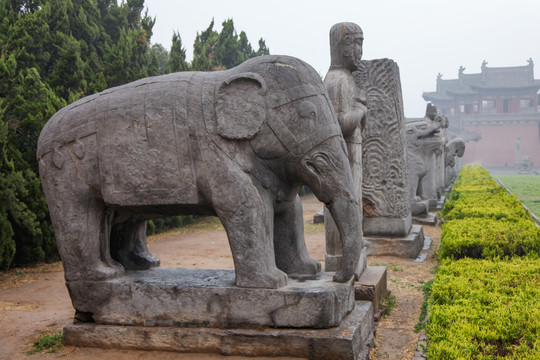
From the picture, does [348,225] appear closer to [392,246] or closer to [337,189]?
[337,189]

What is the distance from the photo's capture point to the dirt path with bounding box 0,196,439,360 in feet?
12.7

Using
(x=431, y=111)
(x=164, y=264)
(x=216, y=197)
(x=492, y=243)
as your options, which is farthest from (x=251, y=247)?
(x=431, y=111)

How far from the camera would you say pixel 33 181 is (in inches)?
320

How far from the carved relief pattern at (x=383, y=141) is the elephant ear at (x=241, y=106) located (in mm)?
4142

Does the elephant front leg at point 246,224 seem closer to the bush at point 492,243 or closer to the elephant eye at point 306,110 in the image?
the elephant eye at point 306,110

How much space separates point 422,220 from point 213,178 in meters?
8.41

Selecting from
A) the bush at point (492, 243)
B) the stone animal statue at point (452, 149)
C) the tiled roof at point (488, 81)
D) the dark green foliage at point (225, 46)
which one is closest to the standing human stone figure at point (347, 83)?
the bush at point (492, 243)

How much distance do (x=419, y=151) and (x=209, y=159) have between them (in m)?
8.55

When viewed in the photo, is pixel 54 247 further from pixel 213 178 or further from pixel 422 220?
pixel 422 220

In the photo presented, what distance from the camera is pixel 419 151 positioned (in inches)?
445

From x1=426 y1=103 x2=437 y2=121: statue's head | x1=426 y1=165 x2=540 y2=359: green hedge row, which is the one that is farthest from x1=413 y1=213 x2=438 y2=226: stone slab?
x1=426 y1=165 x2=540 y2=359: green hedge row

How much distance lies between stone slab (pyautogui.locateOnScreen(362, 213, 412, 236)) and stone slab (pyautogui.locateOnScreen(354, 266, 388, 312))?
246cm

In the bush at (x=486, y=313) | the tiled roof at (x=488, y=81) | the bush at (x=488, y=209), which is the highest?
the tiled roof at (x=488, y=81)

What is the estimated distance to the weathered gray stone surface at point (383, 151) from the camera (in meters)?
7.46
